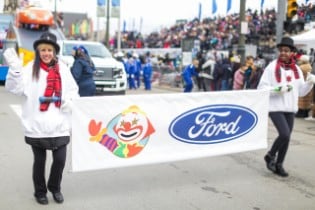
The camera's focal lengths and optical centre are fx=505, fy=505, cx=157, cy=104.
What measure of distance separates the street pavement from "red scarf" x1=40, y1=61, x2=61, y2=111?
1061 mm

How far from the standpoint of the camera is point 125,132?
223 inches

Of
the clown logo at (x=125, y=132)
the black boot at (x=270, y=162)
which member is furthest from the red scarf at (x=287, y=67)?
the clown logo at (x=125, y=132)

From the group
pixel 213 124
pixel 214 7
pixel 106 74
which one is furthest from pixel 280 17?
pixel 214 7

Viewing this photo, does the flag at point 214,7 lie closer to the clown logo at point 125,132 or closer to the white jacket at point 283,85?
the white jacket at point 283,85

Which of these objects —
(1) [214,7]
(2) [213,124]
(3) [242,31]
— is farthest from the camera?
(1) [214,7]

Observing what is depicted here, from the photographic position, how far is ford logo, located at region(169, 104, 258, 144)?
612cm

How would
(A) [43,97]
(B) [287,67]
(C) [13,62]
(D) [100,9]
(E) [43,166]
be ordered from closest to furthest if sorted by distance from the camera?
(C) [13,62] → (A) [43,97] → (E) [43,166] → (B) [287,67] → (D) [100,9]

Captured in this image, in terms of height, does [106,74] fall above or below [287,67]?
below

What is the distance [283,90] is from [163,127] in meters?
1.73

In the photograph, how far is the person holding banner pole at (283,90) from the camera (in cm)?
659

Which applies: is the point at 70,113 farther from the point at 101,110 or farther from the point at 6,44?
the point at 6,44

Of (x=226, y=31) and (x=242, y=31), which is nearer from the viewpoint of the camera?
(x=242, y=31)

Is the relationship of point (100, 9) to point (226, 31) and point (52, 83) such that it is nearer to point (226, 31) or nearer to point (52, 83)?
point (226, 31)

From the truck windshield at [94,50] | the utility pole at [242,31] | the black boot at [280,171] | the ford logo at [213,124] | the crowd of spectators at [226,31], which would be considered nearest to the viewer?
the ford logo at [213,124]
